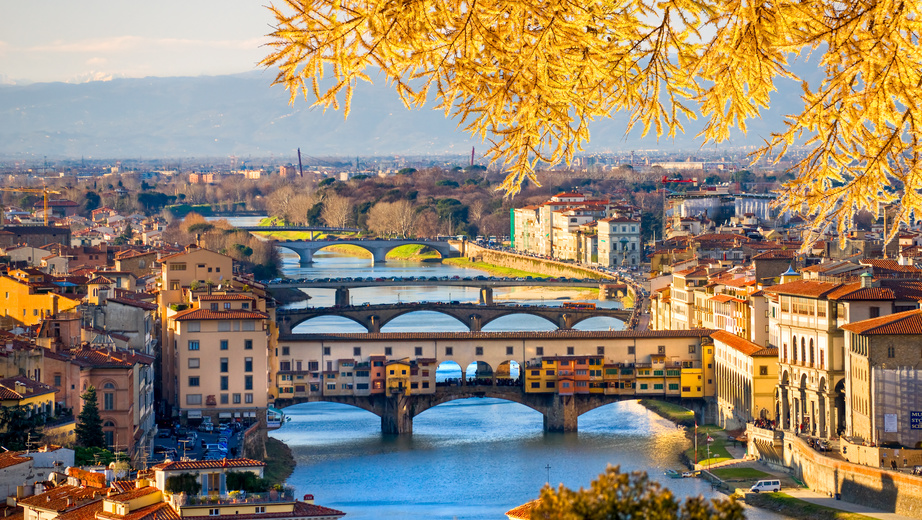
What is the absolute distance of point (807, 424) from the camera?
66.8 feet

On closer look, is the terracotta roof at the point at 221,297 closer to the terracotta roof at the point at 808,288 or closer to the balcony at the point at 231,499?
the terracotta roof at the point at 808,288

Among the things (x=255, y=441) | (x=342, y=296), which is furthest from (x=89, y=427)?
(x=342, y=296)

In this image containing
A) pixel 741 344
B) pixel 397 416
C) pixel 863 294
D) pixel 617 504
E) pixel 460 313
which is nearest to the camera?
pixel 617 504

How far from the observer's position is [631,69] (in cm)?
358

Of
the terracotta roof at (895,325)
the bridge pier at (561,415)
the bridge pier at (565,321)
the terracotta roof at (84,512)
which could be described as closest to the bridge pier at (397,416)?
the bridge pier at (561,415)

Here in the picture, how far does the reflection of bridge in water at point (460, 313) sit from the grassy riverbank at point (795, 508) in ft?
51.7

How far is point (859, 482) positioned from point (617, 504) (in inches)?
564

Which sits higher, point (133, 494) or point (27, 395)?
point (27, 395)

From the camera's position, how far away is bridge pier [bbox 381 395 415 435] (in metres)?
23.2

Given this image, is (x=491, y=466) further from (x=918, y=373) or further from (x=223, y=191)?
(x=223, y=191)

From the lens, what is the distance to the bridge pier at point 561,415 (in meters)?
23.3

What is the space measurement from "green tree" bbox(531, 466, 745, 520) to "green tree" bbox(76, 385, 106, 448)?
46.2 ft

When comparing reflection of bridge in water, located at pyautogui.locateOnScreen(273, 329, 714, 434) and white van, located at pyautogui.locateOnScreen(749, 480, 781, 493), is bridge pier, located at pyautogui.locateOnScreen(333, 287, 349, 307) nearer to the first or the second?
reflection of bridge in water, located at pyautogui.locateOnScreen(273, 329, 714, 434)

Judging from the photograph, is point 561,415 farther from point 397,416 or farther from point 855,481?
point 855,481
